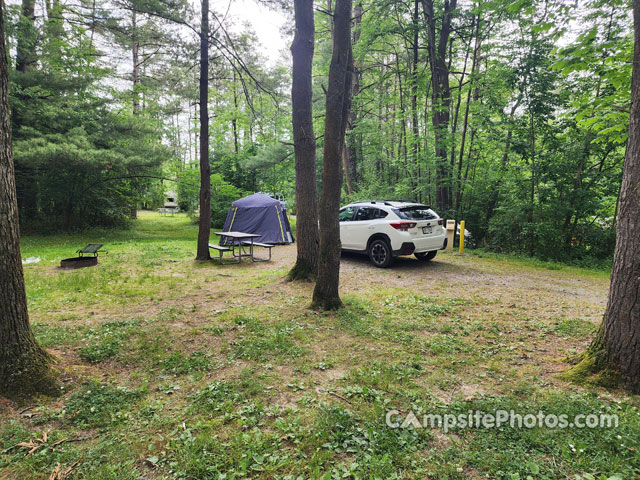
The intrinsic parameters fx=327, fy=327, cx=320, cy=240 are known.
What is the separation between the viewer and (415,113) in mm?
13094

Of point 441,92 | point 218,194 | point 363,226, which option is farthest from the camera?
point 218,194

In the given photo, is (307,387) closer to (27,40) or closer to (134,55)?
(27,40)

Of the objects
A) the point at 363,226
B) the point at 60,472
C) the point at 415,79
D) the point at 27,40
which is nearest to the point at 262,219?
the point at 363,226

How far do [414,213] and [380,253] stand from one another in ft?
4.25

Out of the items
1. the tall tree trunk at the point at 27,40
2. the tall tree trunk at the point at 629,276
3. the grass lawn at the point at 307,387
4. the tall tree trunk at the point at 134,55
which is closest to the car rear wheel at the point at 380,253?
the grass lawn at the point at 307,387

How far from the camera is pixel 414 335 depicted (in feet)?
13.3

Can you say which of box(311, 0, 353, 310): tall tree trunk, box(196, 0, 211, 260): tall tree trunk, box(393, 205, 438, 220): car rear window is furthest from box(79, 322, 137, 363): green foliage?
box(393, 205, 438, 220): car rear window

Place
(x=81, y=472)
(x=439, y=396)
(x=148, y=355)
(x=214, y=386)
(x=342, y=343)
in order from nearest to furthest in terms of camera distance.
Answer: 1. (x=81, y=472)
2. (x=439, y=396)
3. (x=214, y=386)
4. (x=148, y=355)
5. (x=342, y=343)

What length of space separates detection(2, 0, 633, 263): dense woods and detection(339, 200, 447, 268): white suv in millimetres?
3403

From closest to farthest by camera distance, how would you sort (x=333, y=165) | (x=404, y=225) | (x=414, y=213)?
(x=333, y=165) < (x=404, y=225) < (x=414, y=213)

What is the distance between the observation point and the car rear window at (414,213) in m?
7.87

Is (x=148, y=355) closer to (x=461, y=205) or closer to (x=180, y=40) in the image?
(x=180, y=40)

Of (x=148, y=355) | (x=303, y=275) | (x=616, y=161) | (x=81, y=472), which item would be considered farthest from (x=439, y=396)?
(x=616, y=161)

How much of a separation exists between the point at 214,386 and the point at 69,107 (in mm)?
15243
